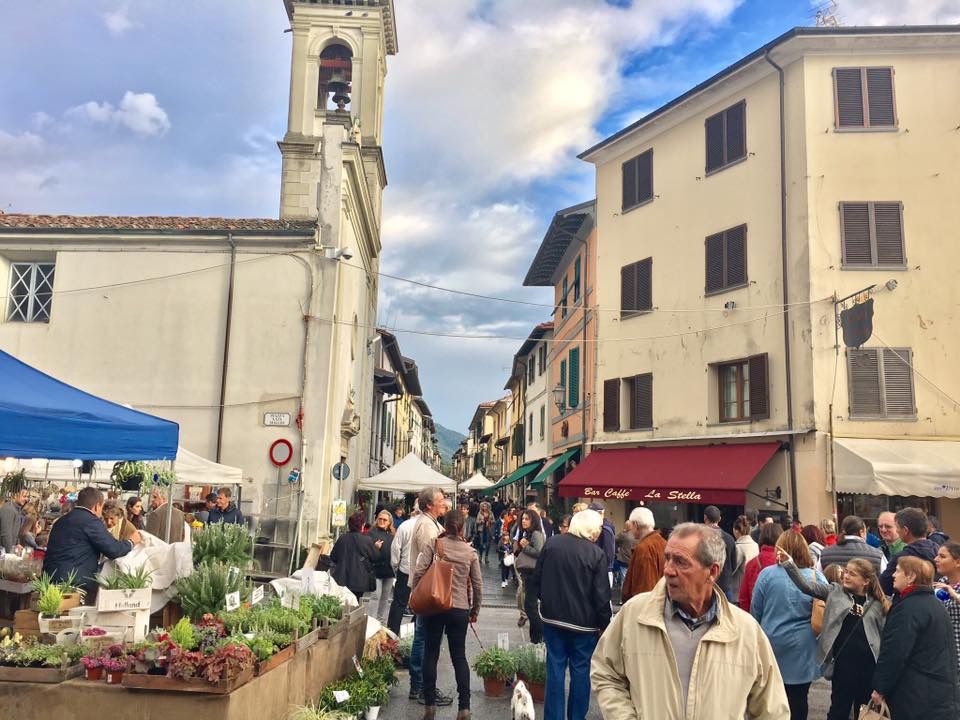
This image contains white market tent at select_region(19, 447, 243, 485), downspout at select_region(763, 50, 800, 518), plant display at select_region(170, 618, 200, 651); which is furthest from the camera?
downspout at select_region(763, 50, 800, 518)

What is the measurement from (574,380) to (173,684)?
19.9 meters

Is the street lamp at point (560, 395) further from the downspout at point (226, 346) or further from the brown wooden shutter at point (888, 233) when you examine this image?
the downspout at point (226, 346)

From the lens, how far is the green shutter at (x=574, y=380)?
2367 centimetres

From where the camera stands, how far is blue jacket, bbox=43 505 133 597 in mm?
6574

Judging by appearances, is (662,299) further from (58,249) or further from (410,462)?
(58,249)

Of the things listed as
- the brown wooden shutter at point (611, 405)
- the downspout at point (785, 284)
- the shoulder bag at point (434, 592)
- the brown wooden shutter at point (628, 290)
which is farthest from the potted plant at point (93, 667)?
the brown wooden shutter at point (628, 290)

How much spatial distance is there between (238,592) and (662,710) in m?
4.53

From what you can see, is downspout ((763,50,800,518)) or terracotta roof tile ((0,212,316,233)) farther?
terracotta roof tile ((0,212,316,233))

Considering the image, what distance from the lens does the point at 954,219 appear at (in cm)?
1557

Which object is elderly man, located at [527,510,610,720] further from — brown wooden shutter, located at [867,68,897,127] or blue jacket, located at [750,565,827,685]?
brown wooden shutter, located at [867,68,897,127]

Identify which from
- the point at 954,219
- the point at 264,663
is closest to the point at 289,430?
the point at 264,663

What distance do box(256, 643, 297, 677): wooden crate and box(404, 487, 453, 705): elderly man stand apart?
51.4 inches

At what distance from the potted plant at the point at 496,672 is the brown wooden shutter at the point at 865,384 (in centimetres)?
1036

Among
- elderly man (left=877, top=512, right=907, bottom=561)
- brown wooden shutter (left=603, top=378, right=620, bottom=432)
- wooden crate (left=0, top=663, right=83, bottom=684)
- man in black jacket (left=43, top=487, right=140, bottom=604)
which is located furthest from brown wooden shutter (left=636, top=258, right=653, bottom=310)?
wooden crate (left=0, top=663, right=83, bottom=684)
